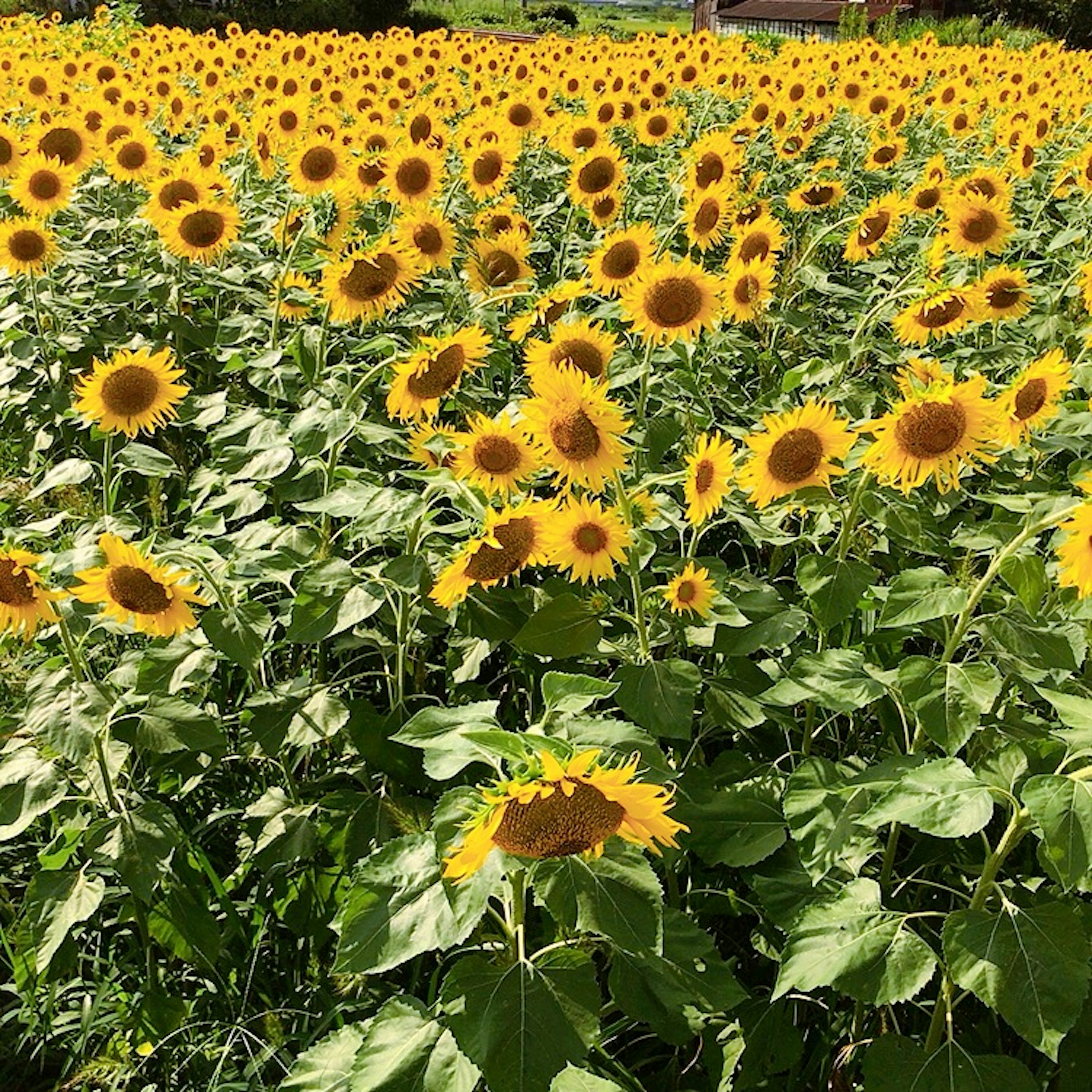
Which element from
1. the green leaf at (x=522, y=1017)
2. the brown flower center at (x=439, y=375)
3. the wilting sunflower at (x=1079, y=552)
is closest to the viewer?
the green leaf at (x=522, y=1017)

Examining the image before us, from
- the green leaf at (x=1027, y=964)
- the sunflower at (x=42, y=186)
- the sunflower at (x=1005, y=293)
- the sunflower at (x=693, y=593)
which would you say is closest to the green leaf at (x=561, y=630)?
the sunflower at (x=693, y=593)

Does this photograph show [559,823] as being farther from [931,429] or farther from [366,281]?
[366,281]

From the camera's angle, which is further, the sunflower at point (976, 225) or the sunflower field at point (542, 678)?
the sunflower at point (976, 225)

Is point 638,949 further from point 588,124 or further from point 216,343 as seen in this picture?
Answer: point 588,124

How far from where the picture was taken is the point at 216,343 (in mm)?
3713

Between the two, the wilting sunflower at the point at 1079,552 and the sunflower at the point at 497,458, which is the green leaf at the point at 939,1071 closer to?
the wilting sunflower at the point at 1079,552

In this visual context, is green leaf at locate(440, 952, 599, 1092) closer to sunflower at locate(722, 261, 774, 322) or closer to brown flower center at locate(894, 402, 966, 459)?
brown flower center at locate(894, 402, 966, 459)

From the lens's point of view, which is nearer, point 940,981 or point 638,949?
point 638,949

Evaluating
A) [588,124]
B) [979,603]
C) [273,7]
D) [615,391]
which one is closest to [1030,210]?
[588,124]

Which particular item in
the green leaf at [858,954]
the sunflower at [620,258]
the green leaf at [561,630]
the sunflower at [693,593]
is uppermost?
the sunflower at [620,258]

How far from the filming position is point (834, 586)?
6.89ft

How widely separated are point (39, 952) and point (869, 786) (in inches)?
58.9

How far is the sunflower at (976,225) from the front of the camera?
388 cm

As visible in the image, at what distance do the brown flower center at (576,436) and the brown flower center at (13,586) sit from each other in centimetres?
100
